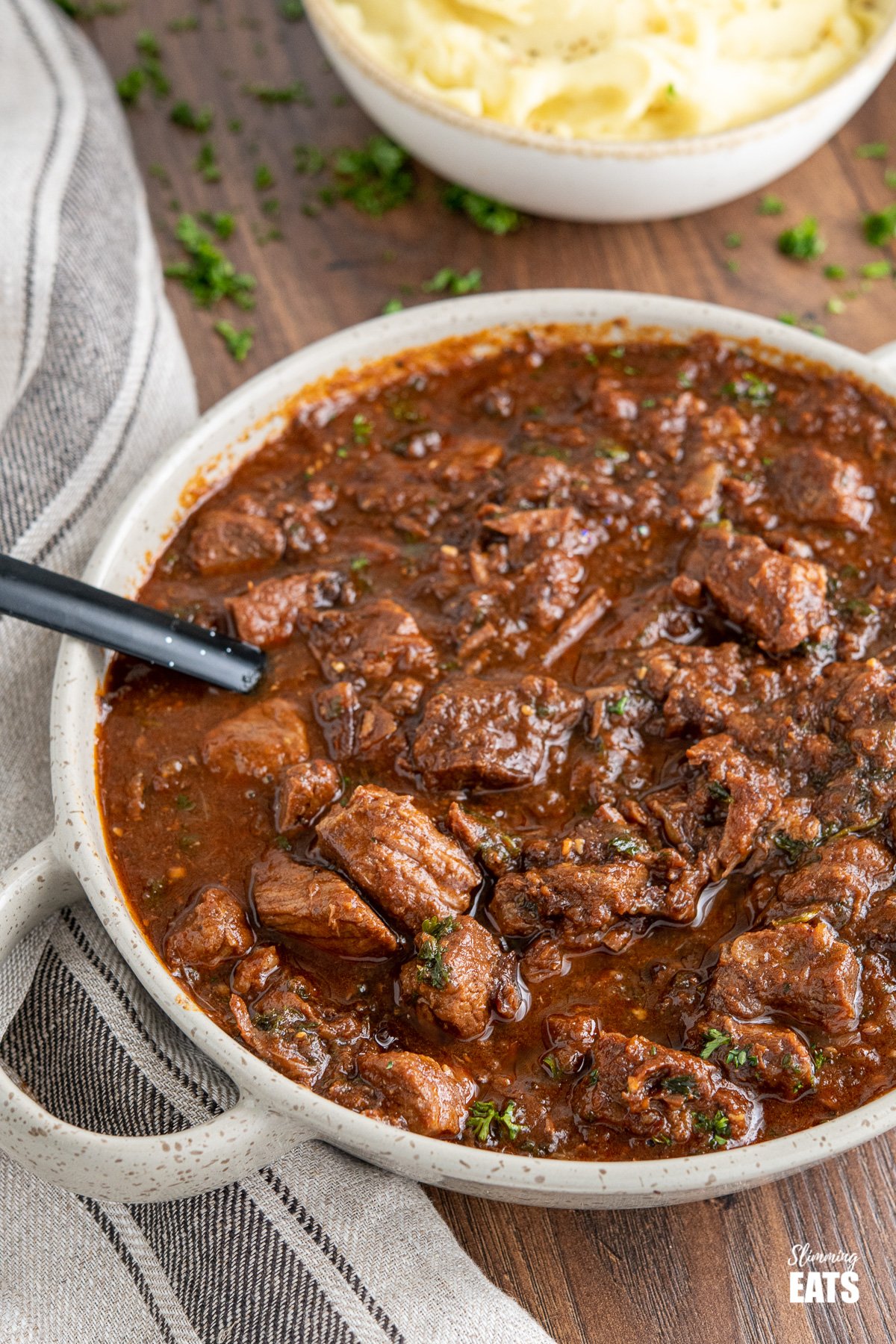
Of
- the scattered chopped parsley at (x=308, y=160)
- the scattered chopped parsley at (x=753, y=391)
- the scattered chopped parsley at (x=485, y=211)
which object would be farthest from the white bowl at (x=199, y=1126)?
the scattered chopped parsley at (x=308, y=160)

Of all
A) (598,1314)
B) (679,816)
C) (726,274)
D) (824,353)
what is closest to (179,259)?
(726,274)

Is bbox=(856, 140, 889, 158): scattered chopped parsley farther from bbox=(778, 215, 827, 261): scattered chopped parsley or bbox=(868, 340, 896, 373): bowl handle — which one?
bbox=(868, 340, 896, 373): bowl handle

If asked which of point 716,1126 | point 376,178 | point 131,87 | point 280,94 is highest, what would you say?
point 131,87

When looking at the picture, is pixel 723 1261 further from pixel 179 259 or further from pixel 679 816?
pixel 179 259

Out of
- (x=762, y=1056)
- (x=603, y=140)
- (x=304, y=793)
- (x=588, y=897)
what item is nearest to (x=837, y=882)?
(x=762, y=1056)

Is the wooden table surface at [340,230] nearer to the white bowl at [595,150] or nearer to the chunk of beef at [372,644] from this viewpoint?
the white bowl at [595,150]

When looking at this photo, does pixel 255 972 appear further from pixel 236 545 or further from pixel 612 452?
pixel 612 452

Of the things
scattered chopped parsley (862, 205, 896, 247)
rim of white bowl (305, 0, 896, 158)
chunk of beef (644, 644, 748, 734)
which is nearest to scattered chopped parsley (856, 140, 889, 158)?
scattered chopped parsley (862, 205, 896, 247)
